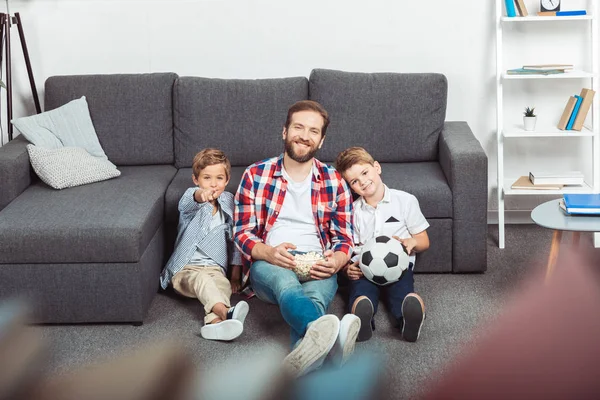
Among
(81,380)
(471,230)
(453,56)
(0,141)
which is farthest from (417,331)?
(0,141)

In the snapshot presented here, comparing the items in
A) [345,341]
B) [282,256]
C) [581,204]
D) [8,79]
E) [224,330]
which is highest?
[8,79]

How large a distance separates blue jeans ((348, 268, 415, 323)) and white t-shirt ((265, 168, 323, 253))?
0.67ft

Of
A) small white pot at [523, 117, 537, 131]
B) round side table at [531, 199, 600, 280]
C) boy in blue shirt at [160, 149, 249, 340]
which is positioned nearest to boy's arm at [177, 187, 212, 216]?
boy in blue shirt at [160, 149, 249, 340]

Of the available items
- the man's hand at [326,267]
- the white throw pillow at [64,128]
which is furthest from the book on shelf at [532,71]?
the white throw pillow at [64,128]

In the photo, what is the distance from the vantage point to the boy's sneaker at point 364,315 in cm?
277

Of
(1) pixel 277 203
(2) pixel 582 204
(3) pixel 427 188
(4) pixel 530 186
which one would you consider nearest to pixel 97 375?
(1) pixel 277 203

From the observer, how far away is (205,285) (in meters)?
2.97

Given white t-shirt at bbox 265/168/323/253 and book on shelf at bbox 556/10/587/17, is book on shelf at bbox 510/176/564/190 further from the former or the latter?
white t-shirt at bbox 265/168/323/253

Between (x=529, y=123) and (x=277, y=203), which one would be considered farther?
(x=529, y=123)

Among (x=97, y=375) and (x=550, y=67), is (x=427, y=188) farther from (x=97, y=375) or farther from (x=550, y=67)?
(x=97, y=375)

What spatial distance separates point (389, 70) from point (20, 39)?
1.86 metres

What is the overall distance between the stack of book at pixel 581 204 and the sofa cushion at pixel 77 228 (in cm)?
161

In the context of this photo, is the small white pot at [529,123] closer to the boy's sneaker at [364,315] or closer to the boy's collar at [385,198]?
the boy's collar at [385,198]

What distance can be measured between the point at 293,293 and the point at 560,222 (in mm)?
1045
